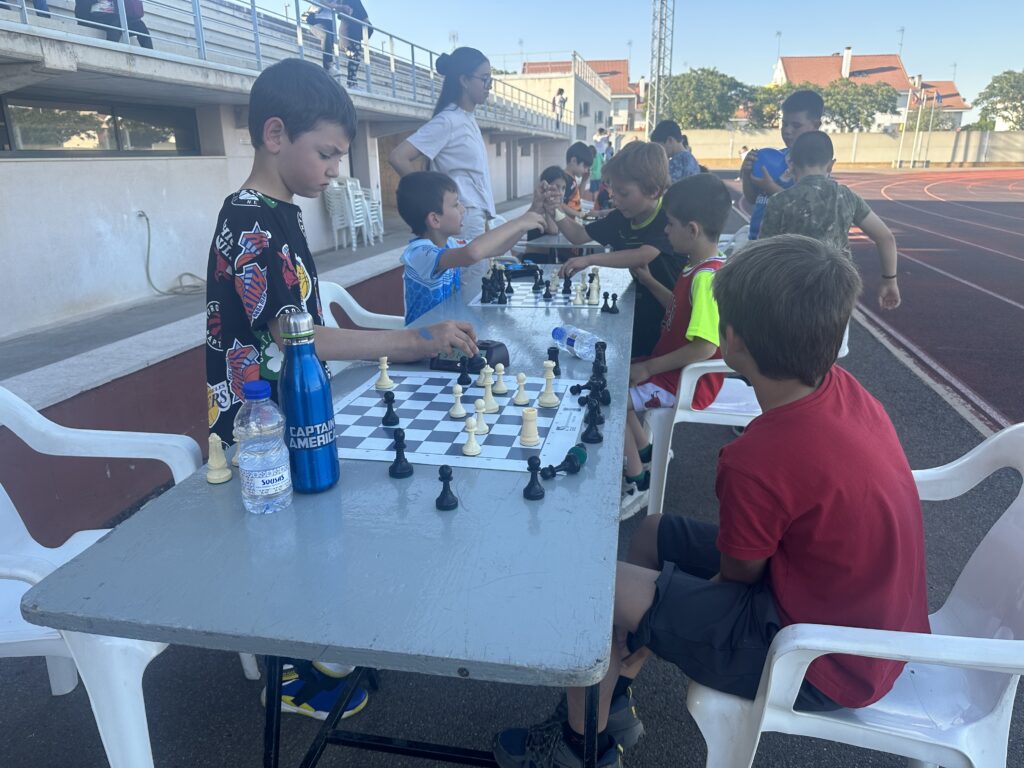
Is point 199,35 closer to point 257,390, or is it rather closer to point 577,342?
point 577,342

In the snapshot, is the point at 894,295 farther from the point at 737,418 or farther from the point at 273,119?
the point at 273,119

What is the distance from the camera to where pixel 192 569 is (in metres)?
1.23

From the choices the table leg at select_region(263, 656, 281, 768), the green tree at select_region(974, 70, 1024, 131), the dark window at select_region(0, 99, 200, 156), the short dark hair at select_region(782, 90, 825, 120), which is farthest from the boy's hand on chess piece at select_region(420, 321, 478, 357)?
the green tree at select_region(974, 70, 1024, 131)

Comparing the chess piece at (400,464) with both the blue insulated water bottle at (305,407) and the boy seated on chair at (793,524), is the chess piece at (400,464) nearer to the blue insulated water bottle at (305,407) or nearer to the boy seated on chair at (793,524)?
the blue insulated water bottle at (305,407)

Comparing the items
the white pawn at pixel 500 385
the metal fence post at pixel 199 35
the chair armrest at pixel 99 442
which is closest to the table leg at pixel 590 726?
the white pawn at pixel 500 385

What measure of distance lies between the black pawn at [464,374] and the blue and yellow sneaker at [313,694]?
1073 mm

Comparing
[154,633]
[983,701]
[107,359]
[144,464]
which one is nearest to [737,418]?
[983,701]

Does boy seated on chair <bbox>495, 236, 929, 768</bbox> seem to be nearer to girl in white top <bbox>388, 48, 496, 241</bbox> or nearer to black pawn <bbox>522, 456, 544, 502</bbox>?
black pawn <bbox>522, 456, 544, 502</bbox>

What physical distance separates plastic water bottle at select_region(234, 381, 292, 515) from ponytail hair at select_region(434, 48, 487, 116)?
10.3ft

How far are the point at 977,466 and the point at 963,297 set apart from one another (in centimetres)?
846

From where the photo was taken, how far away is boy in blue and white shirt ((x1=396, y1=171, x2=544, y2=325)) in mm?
3051

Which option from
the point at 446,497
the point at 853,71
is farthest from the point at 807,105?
the point at 853,71

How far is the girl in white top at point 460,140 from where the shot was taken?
3936mm

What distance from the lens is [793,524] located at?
144 cm
